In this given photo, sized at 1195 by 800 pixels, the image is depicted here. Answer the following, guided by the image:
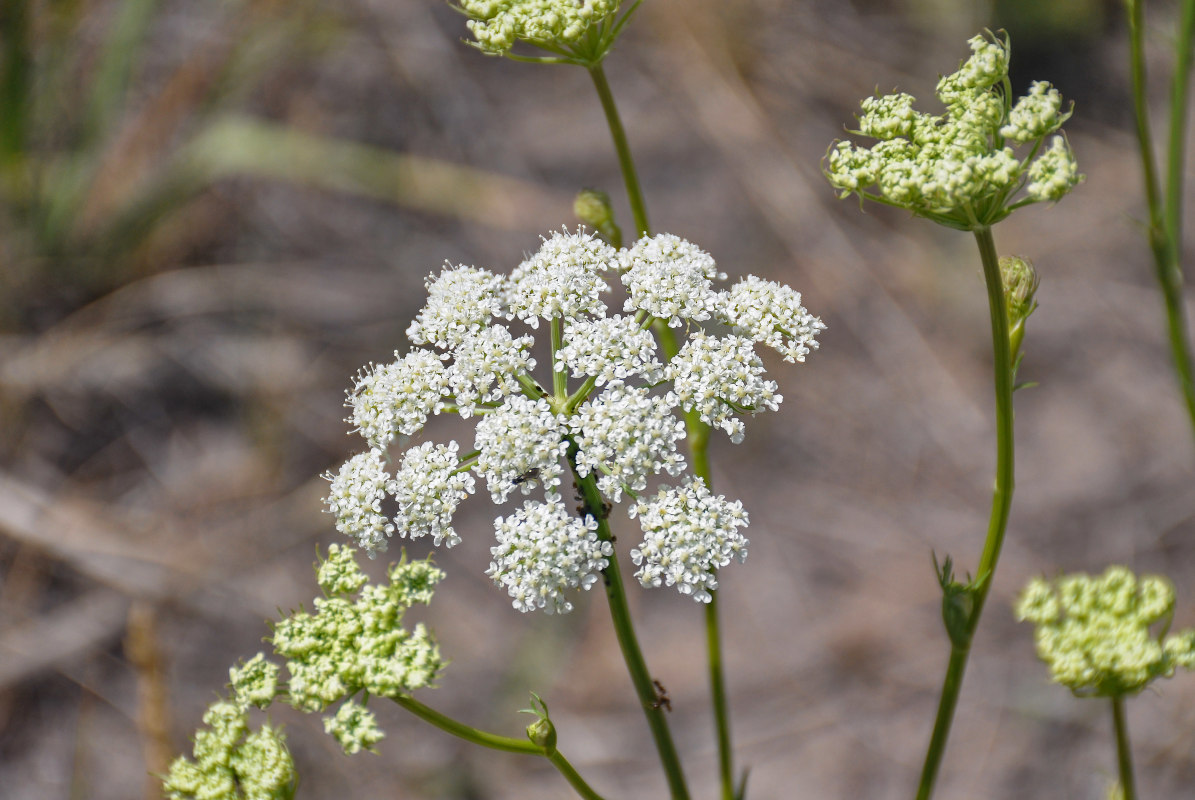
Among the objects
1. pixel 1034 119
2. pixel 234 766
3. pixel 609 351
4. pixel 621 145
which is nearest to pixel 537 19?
pixel 621 145

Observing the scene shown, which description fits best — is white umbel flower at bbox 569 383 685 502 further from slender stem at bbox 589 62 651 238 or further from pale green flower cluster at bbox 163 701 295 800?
pale green flower cluster at bbox 163 701 295 800

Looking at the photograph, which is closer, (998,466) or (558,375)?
(998,466)

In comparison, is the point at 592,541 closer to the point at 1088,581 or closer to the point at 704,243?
the point at 1088,581

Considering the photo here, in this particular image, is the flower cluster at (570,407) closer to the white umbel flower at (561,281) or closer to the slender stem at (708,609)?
the white umbel flower at (561,281)

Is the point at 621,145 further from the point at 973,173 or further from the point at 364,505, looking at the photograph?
the point at 364,505

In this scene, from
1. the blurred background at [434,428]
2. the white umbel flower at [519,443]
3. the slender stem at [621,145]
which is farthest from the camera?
the blurred background at [434,428]

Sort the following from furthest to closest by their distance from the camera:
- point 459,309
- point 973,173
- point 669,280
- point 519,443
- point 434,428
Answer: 1. point 434,428
2. point 459,309
3. point 669,280
4. point 519,443
5. point 973,173

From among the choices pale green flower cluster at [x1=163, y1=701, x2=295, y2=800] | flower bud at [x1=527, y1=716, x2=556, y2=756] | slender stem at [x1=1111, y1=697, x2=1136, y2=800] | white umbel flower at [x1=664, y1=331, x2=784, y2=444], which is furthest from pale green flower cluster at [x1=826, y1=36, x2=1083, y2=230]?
pale green flower cluster at [x1=163, y1=701, x2=295, y2=800]

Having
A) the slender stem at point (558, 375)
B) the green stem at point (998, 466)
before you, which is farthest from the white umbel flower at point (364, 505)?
the green stem at point (998, 466)
